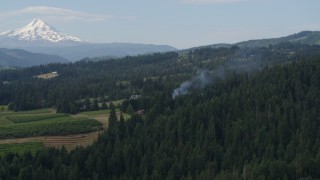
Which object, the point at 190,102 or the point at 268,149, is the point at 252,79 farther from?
the point at 268,149

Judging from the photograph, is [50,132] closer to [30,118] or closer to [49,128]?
[49,128]

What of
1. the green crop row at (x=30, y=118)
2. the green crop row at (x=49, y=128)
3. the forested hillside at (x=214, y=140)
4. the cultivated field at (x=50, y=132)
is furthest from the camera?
the green crop row at (x=30, y=118)

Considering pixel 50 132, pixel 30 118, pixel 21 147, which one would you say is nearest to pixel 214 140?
pixel 21 147

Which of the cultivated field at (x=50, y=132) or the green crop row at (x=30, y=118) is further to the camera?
the green crop row at (x=30, y=118)

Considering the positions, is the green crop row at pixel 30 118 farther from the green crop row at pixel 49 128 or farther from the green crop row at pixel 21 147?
the green crop row at pixel 21 147

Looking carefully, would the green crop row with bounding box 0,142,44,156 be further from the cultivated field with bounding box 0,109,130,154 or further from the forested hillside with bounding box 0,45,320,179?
the forested hillside with bounding box 0,45,320,179

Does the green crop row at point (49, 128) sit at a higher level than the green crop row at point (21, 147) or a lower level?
higher

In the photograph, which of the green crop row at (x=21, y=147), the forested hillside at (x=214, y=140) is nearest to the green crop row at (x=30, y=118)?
the forested hillside at (x=214, y=140)

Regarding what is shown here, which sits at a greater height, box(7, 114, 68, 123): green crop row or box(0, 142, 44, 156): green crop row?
box(7, 114, 68, 123): green crop row

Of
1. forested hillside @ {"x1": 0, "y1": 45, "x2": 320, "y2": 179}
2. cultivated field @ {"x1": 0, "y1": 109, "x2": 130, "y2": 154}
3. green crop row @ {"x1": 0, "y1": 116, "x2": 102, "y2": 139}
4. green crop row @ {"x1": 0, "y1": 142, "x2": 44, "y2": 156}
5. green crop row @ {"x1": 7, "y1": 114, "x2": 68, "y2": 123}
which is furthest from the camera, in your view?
green crop row @ {"x1": 7, "y1": 114, "x2": 68, "y2": 123}

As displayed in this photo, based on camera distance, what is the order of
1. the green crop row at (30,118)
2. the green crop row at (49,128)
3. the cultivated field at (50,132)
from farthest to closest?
1. the green crop row at (30,118)
2. the green crop row at (49,128)
3. the cultivated field at (50,132)

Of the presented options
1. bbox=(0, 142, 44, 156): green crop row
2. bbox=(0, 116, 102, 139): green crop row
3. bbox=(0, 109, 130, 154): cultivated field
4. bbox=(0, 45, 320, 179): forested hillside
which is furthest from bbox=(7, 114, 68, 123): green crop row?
bbox=(0, 142, 44, 156): green crop row

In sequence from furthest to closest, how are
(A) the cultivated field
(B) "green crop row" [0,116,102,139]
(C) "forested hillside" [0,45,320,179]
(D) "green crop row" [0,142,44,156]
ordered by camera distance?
1. (B) "green crop row" [0,116,102,139]
2. (A) the cultivated field
3. (D) "green crop row" [0,142,44,156]
4. (C) "forested hillside" [0,45,320,179]
